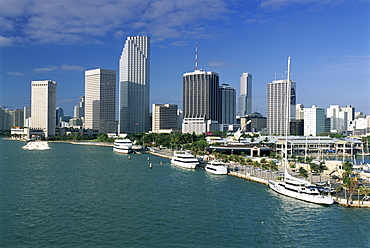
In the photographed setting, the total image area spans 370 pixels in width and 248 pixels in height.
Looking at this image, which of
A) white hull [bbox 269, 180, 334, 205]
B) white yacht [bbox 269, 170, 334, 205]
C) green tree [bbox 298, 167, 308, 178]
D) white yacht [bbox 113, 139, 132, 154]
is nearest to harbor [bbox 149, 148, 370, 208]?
white hull [bbox 269, 180, 334, 205]

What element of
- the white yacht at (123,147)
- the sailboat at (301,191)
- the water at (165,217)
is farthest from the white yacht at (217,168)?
the white yacht at (123,147)

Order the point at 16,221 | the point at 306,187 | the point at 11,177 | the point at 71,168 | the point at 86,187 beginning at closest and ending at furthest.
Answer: the point at 16,221 < the point at 306,187 < the point at 86,187 < the point at 11,177 < the point at 71,168

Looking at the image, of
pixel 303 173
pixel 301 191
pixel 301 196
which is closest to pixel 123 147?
pixel 303 173

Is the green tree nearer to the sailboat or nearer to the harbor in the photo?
the harbor

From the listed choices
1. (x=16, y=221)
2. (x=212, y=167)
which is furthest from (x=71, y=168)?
(x=16, y=221)

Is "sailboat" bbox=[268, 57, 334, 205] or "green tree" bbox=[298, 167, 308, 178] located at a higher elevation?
"green tree" bbox=[298, 167, 308, 178]

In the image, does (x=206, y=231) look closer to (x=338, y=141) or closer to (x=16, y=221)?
(x=16, y=221)
